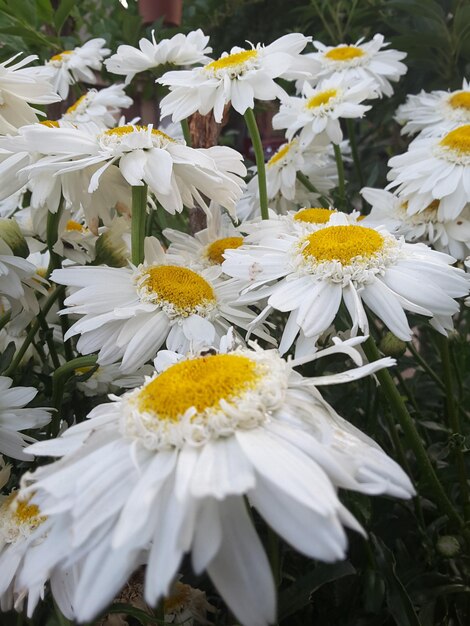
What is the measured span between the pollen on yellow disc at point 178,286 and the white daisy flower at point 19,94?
153 mm

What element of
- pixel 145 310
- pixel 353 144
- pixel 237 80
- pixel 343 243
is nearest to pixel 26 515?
pixel 145 310

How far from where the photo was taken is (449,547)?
1.49ft

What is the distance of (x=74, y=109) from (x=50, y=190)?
372mm

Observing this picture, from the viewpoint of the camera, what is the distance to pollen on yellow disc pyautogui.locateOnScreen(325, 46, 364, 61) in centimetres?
81

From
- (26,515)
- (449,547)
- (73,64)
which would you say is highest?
(73,64)

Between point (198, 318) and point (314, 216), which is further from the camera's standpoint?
point (314, 216)

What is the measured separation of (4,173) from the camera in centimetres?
46

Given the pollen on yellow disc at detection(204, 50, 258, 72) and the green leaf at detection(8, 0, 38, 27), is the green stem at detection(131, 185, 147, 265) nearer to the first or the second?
the pollen on yellow disc at detection(204, 50, 258, 72)

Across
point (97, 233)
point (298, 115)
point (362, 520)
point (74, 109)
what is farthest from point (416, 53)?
point (362, 520)

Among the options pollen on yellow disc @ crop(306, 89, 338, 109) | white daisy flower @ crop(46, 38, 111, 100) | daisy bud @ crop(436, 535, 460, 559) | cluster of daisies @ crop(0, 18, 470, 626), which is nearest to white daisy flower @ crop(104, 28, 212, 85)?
cluster of daisies @ crop(0, 18, 470, 626)

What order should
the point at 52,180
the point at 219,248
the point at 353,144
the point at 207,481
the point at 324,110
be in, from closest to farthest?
the point at 207,481, the point at 52,180, the point at 219,248, the point at 324,110, the point at 353,144

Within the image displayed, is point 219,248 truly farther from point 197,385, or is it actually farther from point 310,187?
point 197,385

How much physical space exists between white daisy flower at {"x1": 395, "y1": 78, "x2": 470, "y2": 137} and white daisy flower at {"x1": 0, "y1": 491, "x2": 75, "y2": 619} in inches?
20.7

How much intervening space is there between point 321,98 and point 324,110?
0.07 feet
